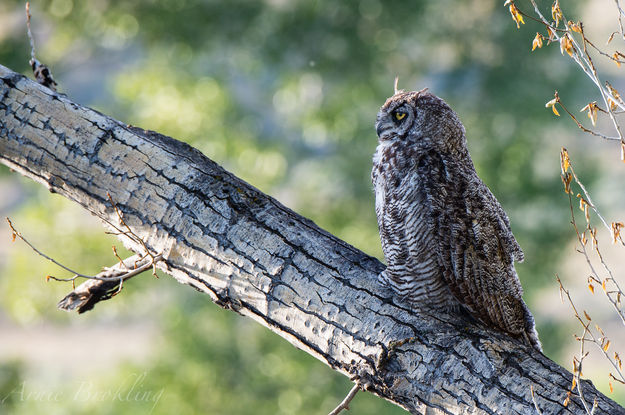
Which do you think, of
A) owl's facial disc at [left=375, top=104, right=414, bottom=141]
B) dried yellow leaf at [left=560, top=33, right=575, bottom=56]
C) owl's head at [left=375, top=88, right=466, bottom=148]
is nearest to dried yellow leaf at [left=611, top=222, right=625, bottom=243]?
dried yellow leaf at [left=560, top=33, right=575, bottom=56]

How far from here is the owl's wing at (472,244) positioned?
94.4 inches

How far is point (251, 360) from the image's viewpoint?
Answer: 827cm

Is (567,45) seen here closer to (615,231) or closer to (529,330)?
(615,231)

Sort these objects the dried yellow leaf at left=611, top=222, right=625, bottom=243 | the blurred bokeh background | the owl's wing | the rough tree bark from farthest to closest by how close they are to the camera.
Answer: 1. the blurred bokeh background
2. the owl's wing
3. the rough tree bark
4. the dried yellow leaf at left=611, top=222, right=625, bottom=243

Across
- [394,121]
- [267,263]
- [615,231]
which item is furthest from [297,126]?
[615,231]

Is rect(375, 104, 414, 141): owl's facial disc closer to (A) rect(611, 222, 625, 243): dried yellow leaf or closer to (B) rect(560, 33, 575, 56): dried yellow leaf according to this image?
(B) rect(560, 33, 575, 56): dried yellow leaf

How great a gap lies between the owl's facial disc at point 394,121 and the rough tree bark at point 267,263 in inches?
18.9

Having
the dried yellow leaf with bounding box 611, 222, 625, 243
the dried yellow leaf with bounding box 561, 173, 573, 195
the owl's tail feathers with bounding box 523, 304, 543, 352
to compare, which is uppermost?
the dried yellow leaf with bounding box 561, 173, 573, 195

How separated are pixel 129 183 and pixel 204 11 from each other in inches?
263

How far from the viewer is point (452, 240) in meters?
2.40

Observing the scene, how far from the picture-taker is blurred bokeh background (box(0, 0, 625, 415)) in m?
7.97

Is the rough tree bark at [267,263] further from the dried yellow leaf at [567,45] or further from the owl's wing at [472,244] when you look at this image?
the dried yellow leaf at [567,45]

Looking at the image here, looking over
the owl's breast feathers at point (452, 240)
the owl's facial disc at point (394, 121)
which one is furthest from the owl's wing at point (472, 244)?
the owl's facial disc at point (394, 121)

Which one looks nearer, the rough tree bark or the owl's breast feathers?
the rough tree bark
